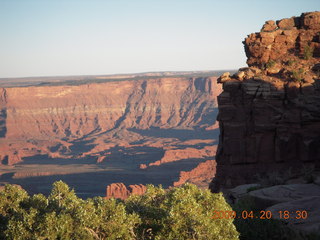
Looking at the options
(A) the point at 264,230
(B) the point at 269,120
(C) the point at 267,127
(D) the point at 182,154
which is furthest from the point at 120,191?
(A) the point at 264,230

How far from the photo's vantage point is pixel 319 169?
26.8 metres

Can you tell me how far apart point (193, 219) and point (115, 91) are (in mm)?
162460

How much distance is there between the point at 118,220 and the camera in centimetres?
1330

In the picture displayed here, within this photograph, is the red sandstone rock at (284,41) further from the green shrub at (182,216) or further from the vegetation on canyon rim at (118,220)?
the vegetation on canyon rim at (118,220)

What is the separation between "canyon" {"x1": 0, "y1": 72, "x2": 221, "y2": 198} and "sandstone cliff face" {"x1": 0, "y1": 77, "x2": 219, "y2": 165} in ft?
1.10

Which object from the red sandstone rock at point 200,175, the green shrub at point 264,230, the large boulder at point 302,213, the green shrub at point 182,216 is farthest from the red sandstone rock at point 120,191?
the green shrub at point 182,216

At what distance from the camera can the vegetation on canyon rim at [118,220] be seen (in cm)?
1287

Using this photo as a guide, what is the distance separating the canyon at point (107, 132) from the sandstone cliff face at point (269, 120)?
39.9 metres

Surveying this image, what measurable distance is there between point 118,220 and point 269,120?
54.9 feet

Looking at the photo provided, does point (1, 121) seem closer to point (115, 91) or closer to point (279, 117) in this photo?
point (115, 91)

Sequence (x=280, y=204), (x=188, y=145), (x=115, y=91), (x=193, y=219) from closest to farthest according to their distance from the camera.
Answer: (x=193, y=219), (x=280, y=204), (x=188, y=145), (x=115, y=91)

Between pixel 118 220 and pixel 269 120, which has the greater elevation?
pixel 269 120

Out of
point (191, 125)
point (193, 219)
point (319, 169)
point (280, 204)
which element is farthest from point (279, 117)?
point (191, 125)

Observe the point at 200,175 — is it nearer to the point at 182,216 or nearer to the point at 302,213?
the point at 302,213
